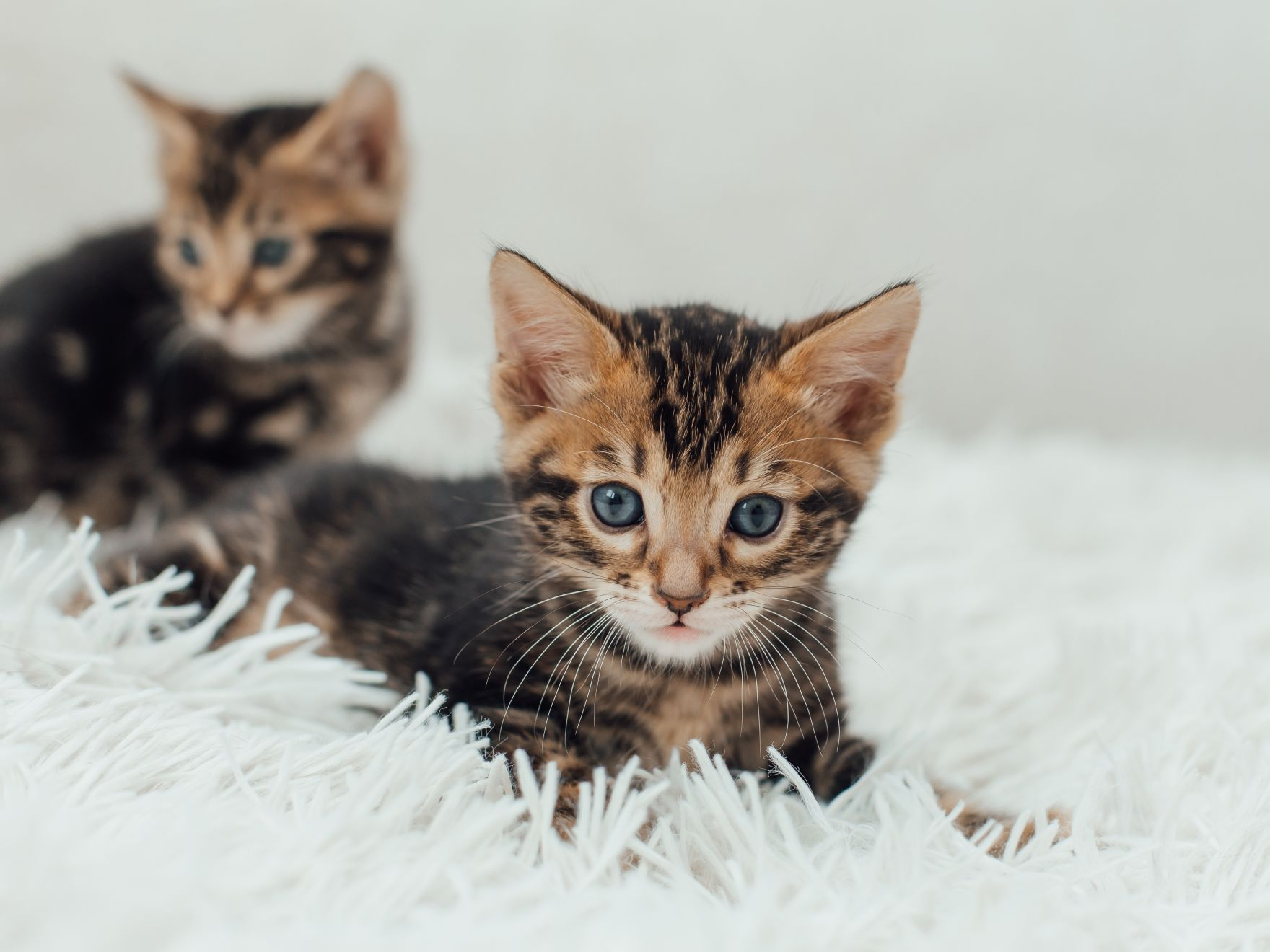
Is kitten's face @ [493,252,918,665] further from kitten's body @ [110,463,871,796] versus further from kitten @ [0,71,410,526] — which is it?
kitten @ [0,71,410,526]

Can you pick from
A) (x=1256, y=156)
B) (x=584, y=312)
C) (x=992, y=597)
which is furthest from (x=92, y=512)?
(x=1256, y=156)

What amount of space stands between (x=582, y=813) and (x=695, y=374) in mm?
355

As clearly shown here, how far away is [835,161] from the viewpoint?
2.47 m

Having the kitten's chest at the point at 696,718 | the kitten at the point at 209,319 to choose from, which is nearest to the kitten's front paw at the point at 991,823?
the kitten's chest at the point at 696,718

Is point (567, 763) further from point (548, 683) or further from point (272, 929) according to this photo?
point (272, 929)

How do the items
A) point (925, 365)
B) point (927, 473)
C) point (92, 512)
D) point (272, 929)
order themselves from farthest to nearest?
point (925, 365) < point (927, 473) < point (92, 512) < point (272, 929)

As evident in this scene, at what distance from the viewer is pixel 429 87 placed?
2385 millimetres

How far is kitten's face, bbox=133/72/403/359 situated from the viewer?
1.63 m

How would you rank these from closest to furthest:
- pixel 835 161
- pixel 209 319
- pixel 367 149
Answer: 1. pixel 209 319
2. pixel 367 149
3. pixel 835 161

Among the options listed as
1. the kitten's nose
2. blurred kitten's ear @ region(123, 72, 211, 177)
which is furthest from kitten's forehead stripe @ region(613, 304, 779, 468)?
blurred kitten's ear @ region(123, 72, 211, 177)

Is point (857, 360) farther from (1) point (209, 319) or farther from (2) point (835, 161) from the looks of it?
(2) point (835, 161)

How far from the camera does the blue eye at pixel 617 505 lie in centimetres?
89

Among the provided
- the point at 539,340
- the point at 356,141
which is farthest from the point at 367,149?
the point at 539,340

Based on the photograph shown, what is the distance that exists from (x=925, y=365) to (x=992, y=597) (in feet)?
4.14
